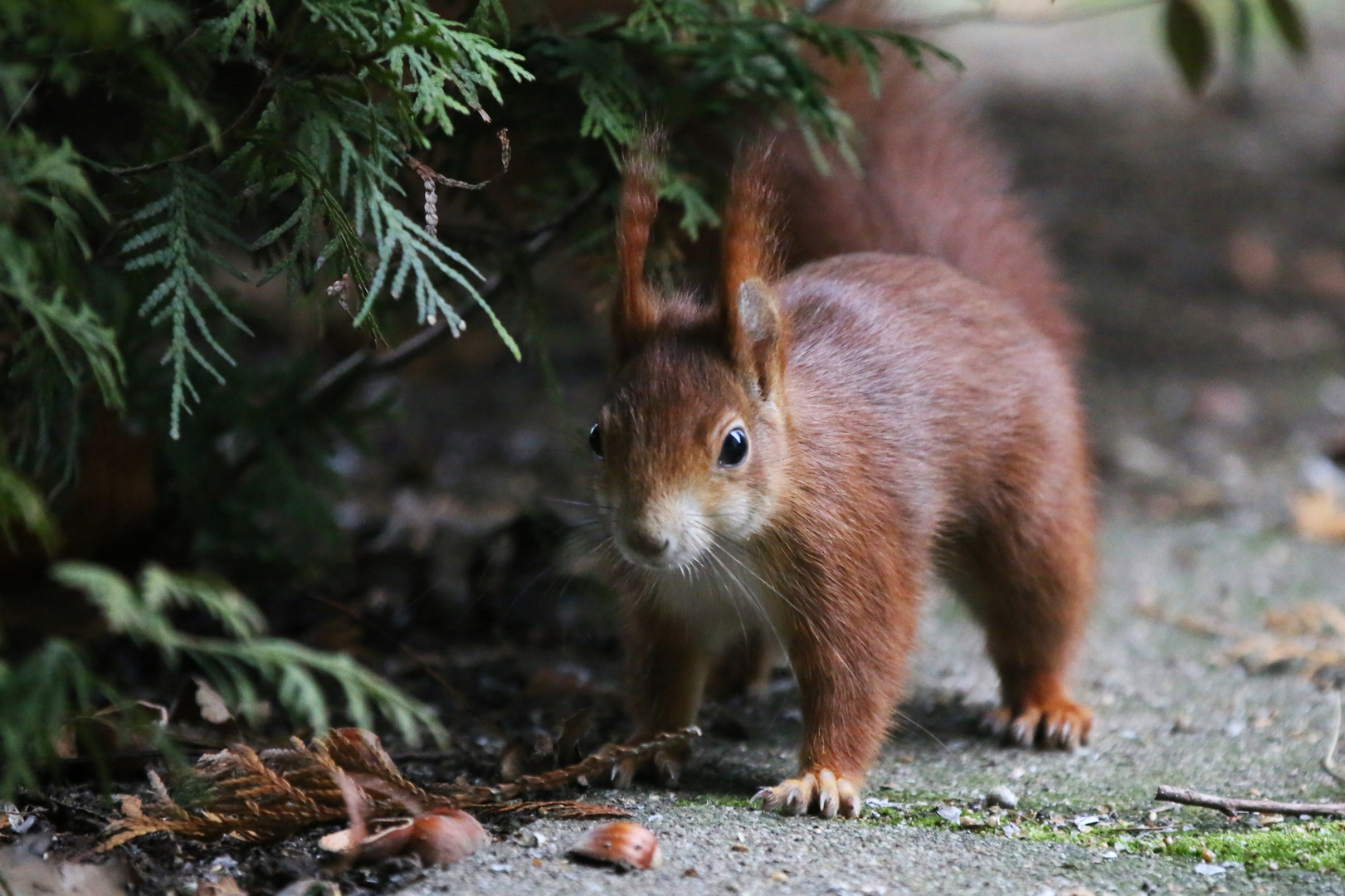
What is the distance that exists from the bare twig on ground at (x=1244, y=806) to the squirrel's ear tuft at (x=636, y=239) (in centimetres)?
110

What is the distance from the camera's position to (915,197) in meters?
3.19

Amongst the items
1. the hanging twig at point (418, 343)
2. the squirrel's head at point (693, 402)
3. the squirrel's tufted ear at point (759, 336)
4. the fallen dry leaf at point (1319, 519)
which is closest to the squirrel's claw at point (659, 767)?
the squirrel's head at point (693, 402)

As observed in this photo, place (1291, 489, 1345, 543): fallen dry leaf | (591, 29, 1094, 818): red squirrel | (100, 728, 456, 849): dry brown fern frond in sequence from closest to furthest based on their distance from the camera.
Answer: (100, 728, 456, 849): dry brown fern frond, (591, 29, 1094, 818): red squirrel, (1291, 489, 1345, 543): fallen dry leaf

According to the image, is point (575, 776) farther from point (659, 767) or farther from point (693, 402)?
point (693, 402)

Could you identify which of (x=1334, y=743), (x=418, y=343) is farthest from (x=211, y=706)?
(x=1334, y=743)

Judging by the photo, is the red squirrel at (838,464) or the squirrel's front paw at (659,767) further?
the squirrel's front paw at (659,767)

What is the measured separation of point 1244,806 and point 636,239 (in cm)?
130

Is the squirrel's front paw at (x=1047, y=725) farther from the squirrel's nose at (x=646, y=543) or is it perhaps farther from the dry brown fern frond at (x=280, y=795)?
the dry brown fern frond at (x=280, y=795)

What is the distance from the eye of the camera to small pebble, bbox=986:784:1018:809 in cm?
242

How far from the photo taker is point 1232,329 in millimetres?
5777

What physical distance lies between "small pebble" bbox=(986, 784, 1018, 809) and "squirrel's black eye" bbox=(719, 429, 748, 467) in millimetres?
727

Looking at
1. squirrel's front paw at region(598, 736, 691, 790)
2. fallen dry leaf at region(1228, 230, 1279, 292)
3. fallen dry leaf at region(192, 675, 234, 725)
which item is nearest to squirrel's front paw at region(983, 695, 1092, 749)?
squirrel's front paw at region(598, 736, 691, 790)

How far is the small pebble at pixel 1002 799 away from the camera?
242 cm

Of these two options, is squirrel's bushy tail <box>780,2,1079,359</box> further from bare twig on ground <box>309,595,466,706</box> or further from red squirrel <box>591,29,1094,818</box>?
bare twig on ground <box>309,595,466,706</box>
